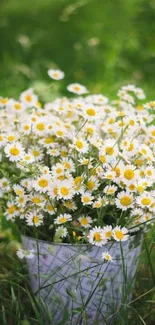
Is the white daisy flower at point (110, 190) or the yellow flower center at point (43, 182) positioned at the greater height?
the yellow flower center at point (43, 182)

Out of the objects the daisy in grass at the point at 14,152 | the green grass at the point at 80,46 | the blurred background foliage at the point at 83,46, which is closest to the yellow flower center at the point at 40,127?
the daisy in grass at the point at 14,152

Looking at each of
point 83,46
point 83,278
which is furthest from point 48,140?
point 83,46

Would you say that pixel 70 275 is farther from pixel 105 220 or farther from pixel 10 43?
pixel 10 43

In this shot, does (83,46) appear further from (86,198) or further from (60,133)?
(86,198)

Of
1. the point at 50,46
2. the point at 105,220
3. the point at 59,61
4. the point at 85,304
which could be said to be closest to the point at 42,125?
the point at 105,220

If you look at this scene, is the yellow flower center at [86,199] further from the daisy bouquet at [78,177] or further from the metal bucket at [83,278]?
the metal bucket at [83,278]

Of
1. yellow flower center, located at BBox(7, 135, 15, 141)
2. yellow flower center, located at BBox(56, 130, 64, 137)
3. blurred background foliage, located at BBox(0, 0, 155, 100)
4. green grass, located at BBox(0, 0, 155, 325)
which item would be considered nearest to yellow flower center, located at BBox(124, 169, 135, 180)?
yellow flower center, located at BBox(56, 130, 64, 137)

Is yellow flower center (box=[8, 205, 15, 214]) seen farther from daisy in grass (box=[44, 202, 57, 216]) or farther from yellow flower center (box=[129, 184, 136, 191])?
yellow flower center (box=[129, 184, 136, 191])
